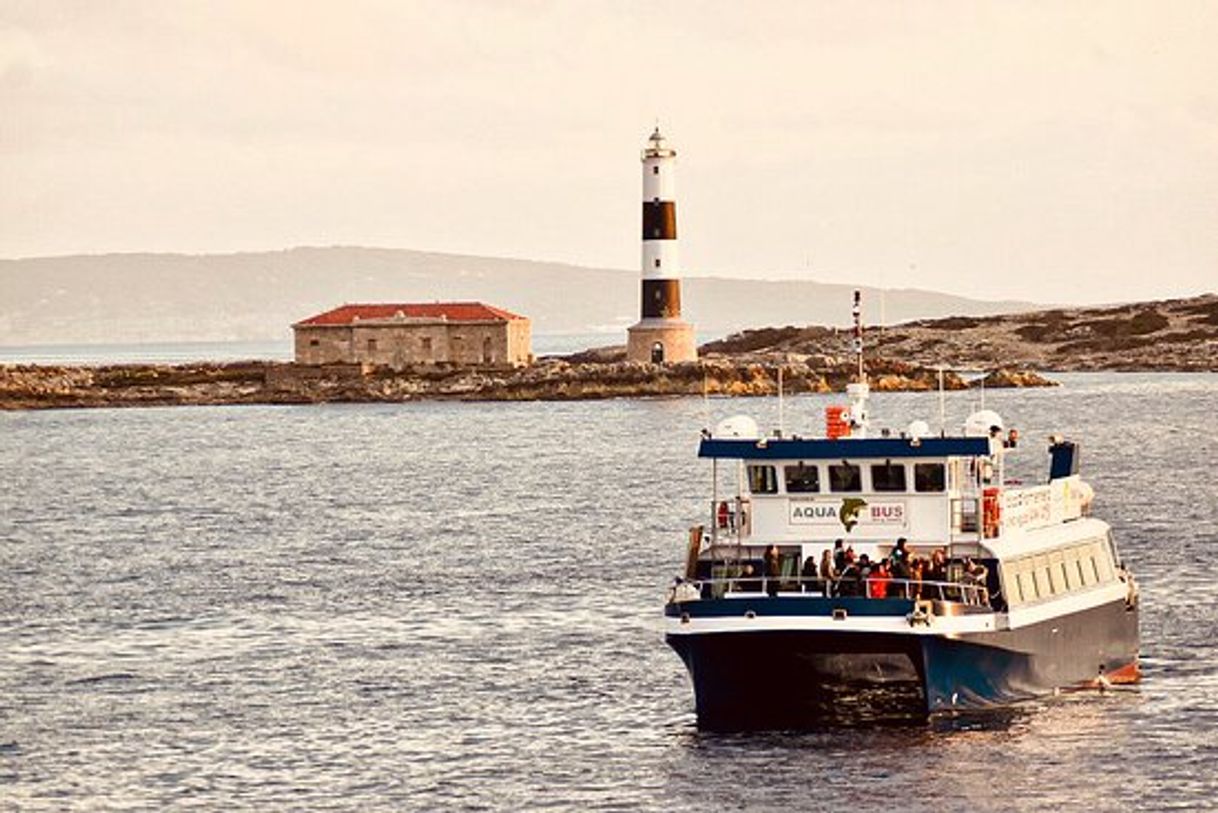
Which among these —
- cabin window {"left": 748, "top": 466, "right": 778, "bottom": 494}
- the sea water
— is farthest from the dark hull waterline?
cabin window {"left": 748, "top": 466, "right": 778, "bottom": 494}

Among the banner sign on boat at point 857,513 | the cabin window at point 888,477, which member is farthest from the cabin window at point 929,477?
the banner sign on boat at point 857,513

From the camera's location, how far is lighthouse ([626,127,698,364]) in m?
140

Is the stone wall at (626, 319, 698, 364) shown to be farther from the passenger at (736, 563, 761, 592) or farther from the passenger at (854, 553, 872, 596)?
the passenger at (854, 553, 872, 596)

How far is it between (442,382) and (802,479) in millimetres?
119530

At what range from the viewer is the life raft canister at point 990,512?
39.7 meters

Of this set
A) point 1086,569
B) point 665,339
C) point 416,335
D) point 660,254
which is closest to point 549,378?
point 416,335

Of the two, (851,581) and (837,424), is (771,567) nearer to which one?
(851,581)

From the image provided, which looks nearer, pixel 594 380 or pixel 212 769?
pixel 212 769

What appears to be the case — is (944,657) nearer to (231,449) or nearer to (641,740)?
(641,740)

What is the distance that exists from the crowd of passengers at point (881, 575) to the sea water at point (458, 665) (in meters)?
2.18

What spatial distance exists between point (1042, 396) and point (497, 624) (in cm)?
10513

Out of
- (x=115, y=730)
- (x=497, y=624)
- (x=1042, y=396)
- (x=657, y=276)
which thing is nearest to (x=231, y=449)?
(x=657, y=276)

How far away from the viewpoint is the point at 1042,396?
152875mm

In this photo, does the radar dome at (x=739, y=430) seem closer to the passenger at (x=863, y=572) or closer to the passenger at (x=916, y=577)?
the passenger at (x=863, y=572)
